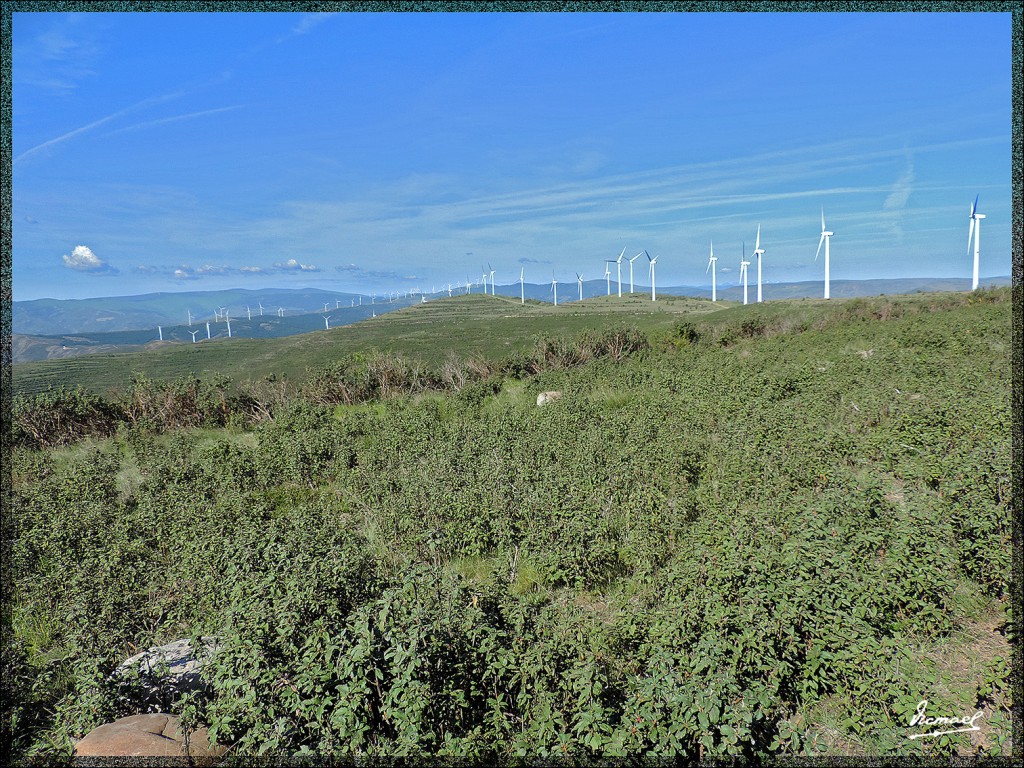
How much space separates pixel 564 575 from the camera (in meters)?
8.31

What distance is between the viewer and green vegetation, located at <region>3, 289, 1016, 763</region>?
4.68 meters

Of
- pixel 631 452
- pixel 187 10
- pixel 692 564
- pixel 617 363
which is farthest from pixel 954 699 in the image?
pixel 617 363

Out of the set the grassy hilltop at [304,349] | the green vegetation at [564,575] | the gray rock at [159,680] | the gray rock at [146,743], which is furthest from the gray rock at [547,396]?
the grassy hilltop at [304,349]

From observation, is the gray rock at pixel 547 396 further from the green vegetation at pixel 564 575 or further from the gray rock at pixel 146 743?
the gray rock at pixel 146 743

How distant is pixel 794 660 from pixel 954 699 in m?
1.64

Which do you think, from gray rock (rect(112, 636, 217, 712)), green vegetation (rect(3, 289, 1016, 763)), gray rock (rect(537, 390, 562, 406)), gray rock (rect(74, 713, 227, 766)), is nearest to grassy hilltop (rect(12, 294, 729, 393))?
gray rock (rect(537, 390, 562, 406))

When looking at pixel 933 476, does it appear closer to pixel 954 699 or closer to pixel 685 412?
pixel 954 699

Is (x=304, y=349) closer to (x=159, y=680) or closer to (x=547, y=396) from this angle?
(x=547, y=396)

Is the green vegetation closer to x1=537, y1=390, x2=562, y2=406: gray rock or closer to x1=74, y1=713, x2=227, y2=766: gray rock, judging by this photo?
x1=74, y1=713, x2=227, y2=766: gray rock

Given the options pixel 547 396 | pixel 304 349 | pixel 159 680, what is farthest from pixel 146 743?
pixel 304 349

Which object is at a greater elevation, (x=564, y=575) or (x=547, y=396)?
(x=547, y=396)

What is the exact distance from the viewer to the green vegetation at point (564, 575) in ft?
15.4

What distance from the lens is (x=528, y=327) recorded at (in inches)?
3319

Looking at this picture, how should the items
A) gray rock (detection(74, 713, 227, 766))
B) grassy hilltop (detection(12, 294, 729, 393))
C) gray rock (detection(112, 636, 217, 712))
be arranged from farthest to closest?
grassy hilltop (detection(12, 294, 729, 393)), gray rock (detection(112, 636, 217, 712)), gray rock (detection(74, 713, 227, 766))
